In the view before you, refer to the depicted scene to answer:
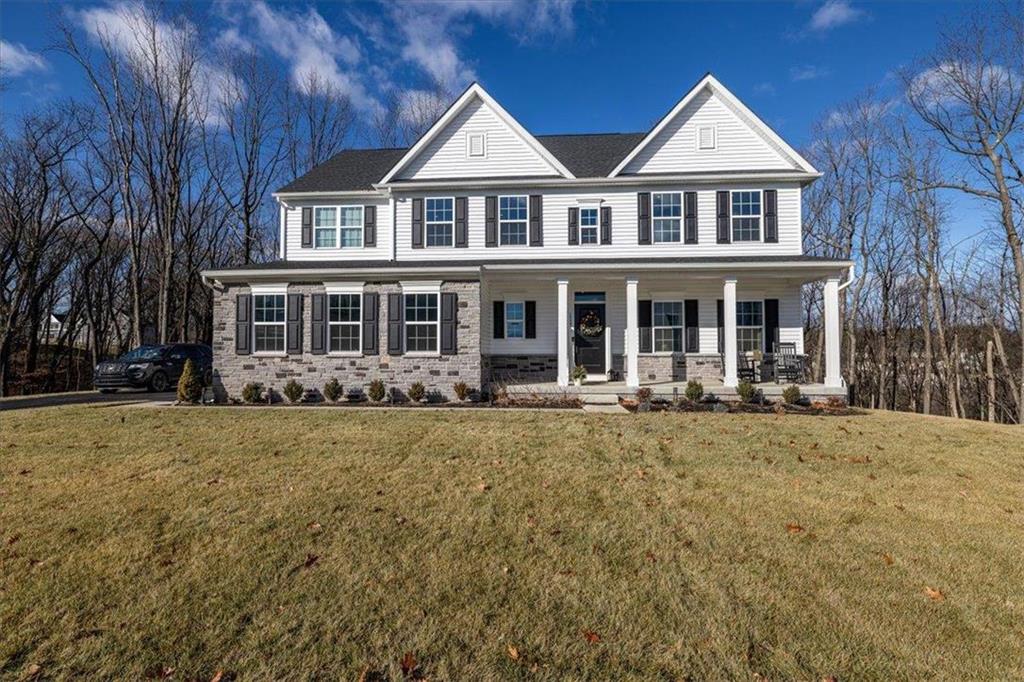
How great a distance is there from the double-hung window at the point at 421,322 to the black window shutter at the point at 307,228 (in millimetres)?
4346

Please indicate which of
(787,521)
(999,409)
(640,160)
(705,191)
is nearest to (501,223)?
(640,160)

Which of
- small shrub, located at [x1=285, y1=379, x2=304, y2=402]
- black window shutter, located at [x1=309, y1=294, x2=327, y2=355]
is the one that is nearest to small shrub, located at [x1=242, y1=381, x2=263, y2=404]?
small shrub, located at [x1=285, y1=379, x2=304, y2=402]

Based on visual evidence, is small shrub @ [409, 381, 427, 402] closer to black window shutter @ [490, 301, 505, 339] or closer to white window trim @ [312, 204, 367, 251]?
black window shutter @ [490, 301, 505, 339]

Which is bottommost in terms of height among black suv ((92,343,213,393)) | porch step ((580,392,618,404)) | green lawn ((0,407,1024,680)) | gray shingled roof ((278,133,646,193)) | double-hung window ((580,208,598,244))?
green lawn ((0,407,1024,680))

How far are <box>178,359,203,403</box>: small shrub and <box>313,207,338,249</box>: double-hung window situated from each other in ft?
17.0

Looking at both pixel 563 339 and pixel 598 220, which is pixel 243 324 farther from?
pixel 598 220

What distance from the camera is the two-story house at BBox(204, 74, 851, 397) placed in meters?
13.6

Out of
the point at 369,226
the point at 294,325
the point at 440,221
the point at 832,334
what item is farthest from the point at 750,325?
the point at 294,325

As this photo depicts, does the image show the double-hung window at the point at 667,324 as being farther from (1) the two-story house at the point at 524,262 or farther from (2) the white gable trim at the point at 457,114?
(2) the white gable trim at the point at 457,114

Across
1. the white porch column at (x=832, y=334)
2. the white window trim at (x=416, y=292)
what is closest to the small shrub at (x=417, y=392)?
the white window trim at (x=416, y=292)

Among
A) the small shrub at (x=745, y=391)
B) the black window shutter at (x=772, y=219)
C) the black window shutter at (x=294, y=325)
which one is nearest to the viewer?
the small shrub at (x=745, y=391)

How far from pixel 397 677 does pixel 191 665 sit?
1.11 metres

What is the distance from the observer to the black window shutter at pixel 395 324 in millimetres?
13516

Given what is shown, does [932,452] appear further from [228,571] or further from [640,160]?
[640,160]
